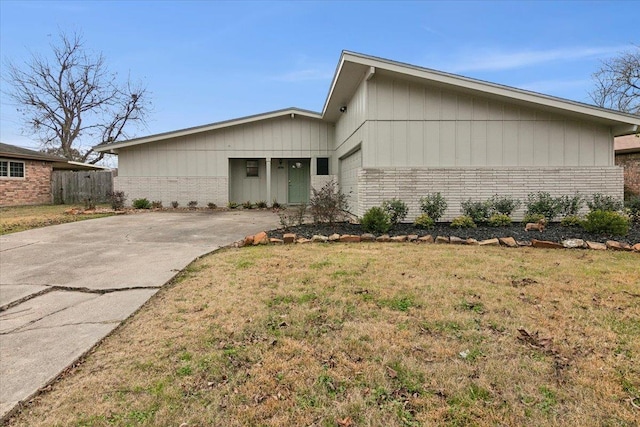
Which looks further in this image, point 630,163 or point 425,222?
point 630,163

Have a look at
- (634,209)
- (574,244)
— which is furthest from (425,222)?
(634,209)

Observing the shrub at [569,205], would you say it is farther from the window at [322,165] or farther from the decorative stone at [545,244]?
the window at [322,165]

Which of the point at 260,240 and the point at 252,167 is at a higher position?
the point at 252,167

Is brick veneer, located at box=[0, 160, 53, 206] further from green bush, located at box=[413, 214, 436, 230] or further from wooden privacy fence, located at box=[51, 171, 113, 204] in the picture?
green bush, located at box=[413, 214, 436, 230]

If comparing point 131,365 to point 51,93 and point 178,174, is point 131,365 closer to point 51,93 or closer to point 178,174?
point 178,174

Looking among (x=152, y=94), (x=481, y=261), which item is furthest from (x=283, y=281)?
(x=152, y=94)

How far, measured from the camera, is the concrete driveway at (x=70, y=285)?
2693 mm

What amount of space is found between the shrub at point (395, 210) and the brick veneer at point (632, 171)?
46.1ft

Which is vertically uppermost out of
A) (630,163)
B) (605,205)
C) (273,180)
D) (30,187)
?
(630,163)

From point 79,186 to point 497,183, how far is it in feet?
65.2

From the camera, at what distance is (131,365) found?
2.62 metres

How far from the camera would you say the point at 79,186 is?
19422 millimetres

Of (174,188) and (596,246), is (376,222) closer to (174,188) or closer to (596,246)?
(596,246)

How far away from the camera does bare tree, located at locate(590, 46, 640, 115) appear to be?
69.7 feet
